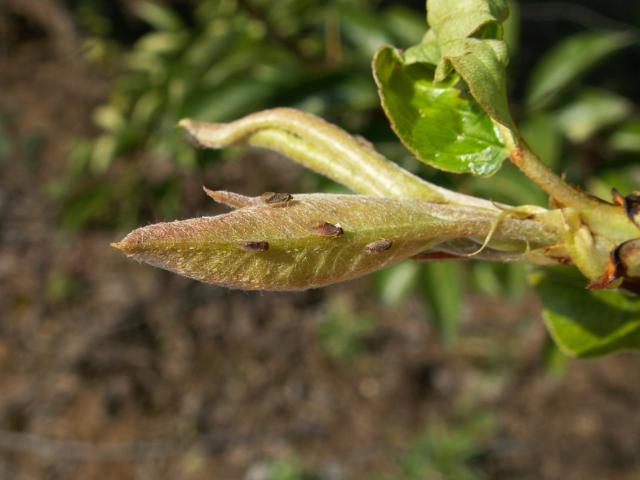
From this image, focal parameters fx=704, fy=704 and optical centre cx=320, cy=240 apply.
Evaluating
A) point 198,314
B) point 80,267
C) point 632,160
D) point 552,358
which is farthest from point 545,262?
point 80,267

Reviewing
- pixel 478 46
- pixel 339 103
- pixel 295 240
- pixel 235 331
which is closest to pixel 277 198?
pixel 295 240

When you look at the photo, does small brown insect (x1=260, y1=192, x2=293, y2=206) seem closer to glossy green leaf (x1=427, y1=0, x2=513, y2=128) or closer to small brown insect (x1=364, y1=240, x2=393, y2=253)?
small brown insect (x1=364, y1=240, x2=393, y2=253)

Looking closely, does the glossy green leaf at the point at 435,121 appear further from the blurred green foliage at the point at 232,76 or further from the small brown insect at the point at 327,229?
the blurred green foliage at the point at 232,76

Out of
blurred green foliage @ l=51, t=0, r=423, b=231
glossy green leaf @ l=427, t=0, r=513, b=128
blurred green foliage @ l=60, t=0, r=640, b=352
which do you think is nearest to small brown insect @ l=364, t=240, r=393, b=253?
glossy green leaf @ l=427, t=0, r=513, b=128

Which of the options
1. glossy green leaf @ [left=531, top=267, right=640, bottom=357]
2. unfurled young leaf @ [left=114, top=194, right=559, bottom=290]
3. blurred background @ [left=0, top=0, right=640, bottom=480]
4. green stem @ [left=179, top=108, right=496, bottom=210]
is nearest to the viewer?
unfurled young leaf @ [left=114, top=194, right=559, bottom=290]

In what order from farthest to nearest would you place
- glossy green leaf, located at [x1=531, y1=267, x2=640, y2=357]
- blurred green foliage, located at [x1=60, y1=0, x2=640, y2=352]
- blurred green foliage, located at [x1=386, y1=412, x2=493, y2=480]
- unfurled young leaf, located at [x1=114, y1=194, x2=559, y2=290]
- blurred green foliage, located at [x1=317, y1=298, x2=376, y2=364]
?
blurred green foliage, located at [x1=317, y1=298, x2=376, y2=364] < blurred green foliage, located at [x1=386, y1=412, x2=493, y2=480] < blurred green foliage, located at [x1=60, y1=0, x2=640, y2=352] < glossy green leaf, located at [x1=531, y1=267, x2=640, y2=357] < unfurled young leaf, located at [x1=114, y1=194, x2=559, y2=290]

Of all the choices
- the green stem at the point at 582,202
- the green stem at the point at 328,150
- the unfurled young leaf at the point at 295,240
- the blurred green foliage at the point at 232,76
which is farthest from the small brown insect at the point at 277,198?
the blurred green foliage at the point at 232,76

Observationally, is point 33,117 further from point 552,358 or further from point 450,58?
point 450,58

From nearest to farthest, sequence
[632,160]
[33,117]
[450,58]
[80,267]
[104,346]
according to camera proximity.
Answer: [450,58] < [632,160] < [104,346] < [80,267] < [33,117]
